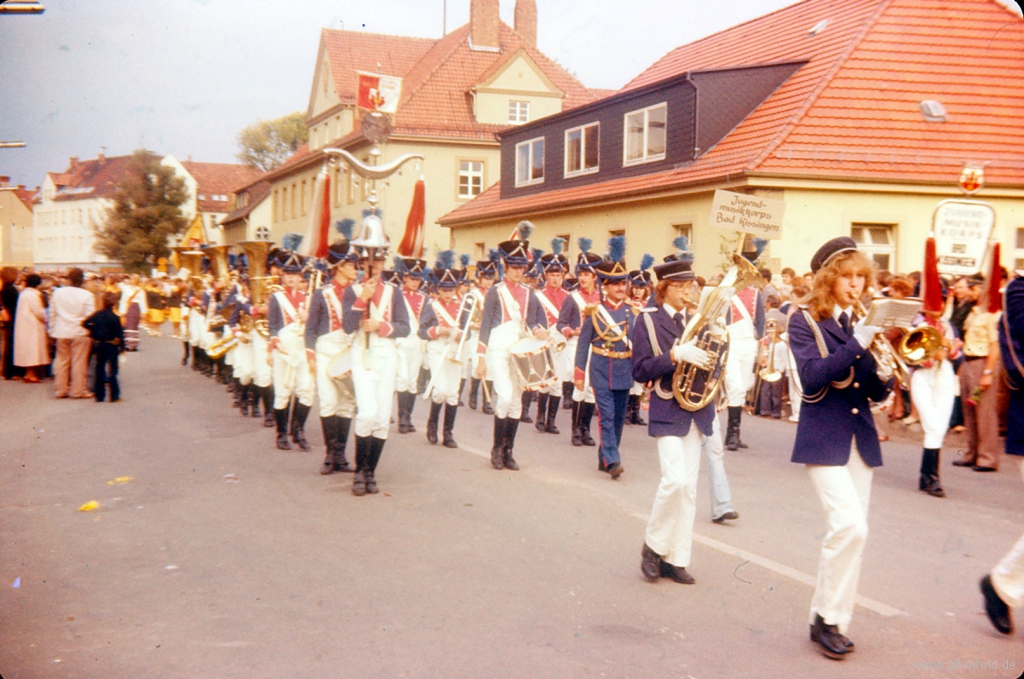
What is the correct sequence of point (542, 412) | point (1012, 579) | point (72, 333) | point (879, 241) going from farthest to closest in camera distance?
1. point (879, 241)
2. point (72, 333)
3. point (542, 412)
4. point (1012, 579)

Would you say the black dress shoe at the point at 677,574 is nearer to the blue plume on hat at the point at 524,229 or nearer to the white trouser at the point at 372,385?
the white trouser at the point at 372,385

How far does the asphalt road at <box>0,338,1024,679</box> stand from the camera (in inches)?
190

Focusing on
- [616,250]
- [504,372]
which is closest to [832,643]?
[504,372]

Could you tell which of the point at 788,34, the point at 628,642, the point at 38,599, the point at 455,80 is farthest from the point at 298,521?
the point at 455,80

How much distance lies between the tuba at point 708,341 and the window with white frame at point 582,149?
20.8 meters

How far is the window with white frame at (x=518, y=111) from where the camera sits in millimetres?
39625

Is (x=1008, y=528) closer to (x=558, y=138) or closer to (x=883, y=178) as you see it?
(x=883, y=178)

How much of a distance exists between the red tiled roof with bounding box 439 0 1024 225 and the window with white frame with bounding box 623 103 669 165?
162cm

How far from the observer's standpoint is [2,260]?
65.8 ft

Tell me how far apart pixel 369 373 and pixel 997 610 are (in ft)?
17.6

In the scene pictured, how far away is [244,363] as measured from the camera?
14.6m

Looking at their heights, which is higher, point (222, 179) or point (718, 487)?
point (222, 179)

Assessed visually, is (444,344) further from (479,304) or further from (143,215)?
(143,215)

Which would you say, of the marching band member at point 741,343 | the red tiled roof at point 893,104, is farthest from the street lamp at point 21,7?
the red tiled roof at point 893,104
